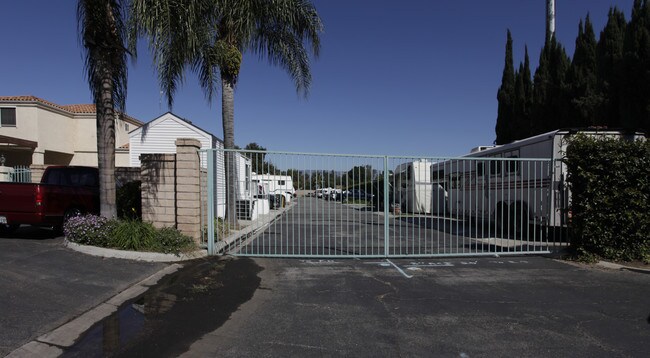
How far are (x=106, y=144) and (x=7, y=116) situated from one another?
2683 cm

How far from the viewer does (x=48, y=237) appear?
11.1 meters

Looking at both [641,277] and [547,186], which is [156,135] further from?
[641,277]

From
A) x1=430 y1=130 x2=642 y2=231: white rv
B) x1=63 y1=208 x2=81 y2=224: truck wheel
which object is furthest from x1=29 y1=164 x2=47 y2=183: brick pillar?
x1=430 y1=130 x2=642 y2=231: white rv

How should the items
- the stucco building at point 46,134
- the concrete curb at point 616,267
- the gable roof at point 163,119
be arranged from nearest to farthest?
the concrete curb at point 616,267 < the gable roof at point 163,119 < the stucco building at point 46,134

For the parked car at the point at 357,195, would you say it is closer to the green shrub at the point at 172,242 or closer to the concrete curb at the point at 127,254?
the green shrub at the point at 172,242

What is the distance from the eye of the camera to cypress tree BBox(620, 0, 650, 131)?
54.4ft

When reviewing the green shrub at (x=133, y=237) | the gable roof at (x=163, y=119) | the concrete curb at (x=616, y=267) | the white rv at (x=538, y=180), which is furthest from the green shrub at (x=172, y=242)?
the gable roof at (x=163, y=119)

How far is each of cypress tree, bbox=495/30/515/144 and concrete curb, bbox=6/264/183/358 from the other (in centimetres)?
2728

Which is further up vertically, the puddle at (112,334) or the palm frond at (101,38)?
the palm frond at (101,38)

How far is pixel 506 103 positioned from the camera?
29.5 meters

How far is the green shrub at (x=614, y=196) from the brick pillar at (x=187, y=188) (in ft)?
26.2

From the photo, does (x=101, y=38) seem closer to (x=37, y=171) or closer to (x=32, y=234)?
(x=32, y=234)

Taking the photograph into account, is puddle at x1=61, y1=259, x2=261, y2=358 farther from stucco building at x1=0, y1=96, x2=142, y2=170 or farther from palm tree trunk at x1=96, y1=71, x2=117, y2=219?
stucco building at x1=0, y1=96, x2=142, y2=170

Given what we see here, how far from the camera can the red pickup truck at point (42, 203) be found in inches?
416
